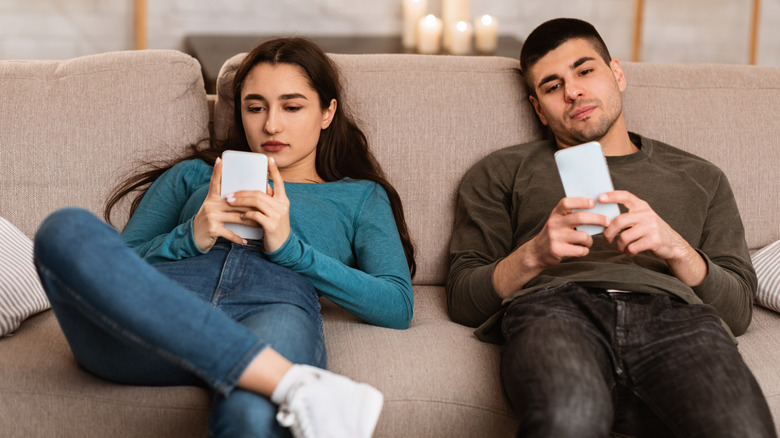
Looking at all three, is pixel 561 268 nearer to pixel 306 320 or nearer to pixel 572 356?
pixel 572 356

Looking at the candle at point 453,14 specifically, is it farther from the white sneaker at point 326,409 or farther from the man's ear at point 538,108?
the white sneaker at point 326,409

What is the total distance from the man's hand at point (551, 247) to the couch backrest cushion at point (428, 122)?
0.37 m

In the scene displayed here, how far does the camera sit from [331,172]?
1746mm

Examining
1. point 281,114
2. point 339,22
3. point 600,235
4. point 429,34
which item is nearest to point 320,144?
point 281,114

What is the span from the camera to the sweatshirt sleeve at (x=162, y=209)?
146cm

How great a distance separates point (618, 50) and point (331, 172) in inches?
94.8

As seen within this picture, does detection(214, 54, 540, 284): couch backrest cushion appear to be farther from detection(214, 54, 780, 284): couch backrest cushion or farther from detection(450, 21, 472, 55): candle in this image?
detection(450, 21, 472, 55): candle

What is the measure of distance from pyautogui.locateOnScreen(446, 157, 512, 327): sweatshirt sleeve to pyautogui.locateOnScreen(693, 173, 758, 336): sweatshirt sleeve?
1.25 feet

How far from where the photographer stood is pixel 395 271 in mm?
1493

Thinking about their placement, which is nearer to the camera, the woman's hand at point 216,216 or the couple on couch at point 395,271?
the couple on couch at point 395,271

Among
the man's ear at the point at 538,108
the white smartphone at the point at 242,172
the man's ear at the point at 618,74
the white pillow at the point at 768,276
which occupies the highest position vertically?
the man's ear at the point at 618,74

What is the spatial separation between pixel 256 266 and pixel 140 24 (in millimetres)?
2247

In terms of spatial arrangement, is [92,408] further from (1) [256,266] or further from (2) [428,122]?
(2) [428,122]

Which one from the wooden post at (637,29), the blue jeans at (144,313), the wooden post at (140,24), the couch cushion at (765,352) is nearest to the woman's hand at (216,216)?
the blue jeans at (144,313)
